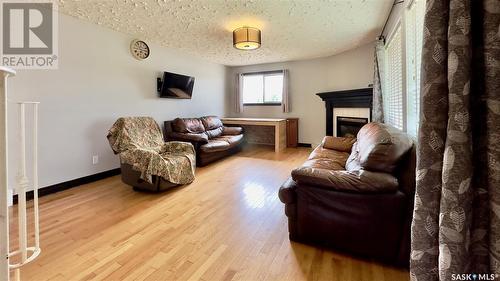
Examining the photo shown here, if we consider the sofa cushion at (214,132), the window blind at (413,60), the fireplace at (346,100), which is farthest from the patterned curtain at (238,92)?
the window blind at (413,60)

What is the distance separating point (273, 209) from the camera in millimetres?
2459

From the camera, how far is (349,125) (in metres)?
4.74

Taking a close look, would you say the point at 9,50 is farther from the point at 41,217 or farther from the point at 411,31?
the point at 411,31

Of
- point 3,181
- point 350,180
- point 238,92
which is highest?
point 238,92

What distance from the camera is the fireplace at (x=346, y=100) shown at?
13.6 ft

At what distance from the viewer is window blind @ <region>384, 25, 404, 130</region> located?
9.04 feet

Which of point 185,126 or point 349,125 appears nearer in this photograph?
point 185,126

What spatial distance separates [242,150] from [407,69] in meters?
4.00

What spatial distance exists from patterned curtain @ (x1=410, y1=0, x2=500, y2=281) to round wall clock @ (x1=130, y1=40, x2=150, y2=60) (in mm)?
4087

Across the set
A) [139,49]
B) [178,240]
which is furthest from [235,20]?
[178,240]

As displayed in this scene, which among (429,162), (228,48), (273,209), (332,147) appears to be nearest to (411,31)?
(332,147)

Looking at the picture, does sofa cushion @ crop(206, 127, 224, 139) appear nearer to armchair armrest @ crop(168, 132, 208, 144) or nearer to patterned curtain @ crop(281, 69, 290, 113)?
armchair armrest @ crop(168, 132, 208, 144)

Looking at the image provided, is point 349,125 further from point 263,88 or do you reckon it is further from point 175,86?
point 175,86

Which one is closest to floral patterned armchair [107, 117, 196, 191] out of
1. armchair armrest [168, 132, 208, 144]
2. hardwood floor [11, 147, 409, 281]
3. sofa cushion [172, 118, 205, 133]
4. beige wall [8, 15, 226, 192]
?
hardwood floor [11, 147, 409, 281]
